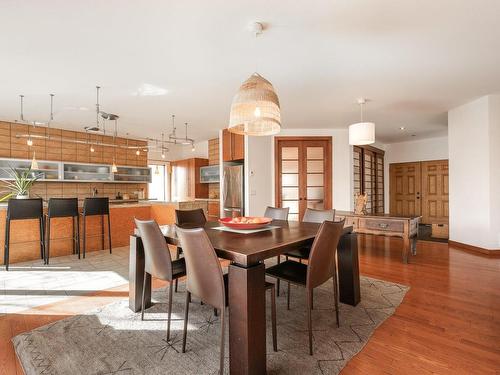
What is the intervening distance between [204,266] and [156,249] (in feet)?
1.97

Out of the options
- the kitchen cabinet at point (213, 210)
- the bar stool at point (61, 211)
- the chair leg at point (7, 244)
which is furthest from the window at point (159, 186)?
the chair leg at point (7, 244)

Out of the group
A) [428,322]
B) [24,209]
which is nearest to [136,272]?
[428,322]

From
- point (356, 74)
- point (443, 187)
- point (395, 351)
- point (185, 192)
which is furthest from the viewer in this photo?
point (185, 192)

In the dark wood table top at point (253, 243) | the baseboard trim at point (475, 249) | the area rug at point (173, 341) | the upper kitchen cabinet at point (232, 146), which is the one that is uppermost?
the upper kitchen cabinet at point (232, 146)

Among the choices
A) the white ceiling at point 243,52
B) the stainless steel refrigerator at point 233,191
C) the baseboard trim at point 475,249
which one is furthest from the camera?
the stainless steel refrigerator at point 233,191

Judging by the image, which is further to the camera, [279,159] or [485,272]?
[279,159]

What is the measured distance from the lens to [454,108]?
474 centimetres

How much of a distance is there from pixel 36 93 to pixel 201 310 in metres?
3.88

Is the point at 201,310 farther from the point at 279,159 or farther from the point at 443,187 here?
the point at 443,187

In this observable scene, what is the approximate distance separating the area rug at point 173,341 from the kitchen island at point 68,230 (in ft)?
8.32

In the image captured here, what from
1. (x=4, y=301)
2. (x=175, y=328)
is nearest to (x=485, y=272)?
(x=175, y=328)

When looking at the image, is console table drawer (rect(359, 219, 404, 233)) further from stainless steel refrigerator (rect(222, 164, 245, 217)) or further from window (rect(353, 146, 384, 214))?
stainless steel refrigerator (rect(222, 164, 245, 217))

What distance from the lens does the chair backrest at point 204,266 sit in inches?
59.5

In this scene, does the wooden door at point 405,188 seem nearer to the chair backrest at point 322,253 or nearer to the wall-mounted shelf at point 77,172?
the chair backrest at point 322,253
